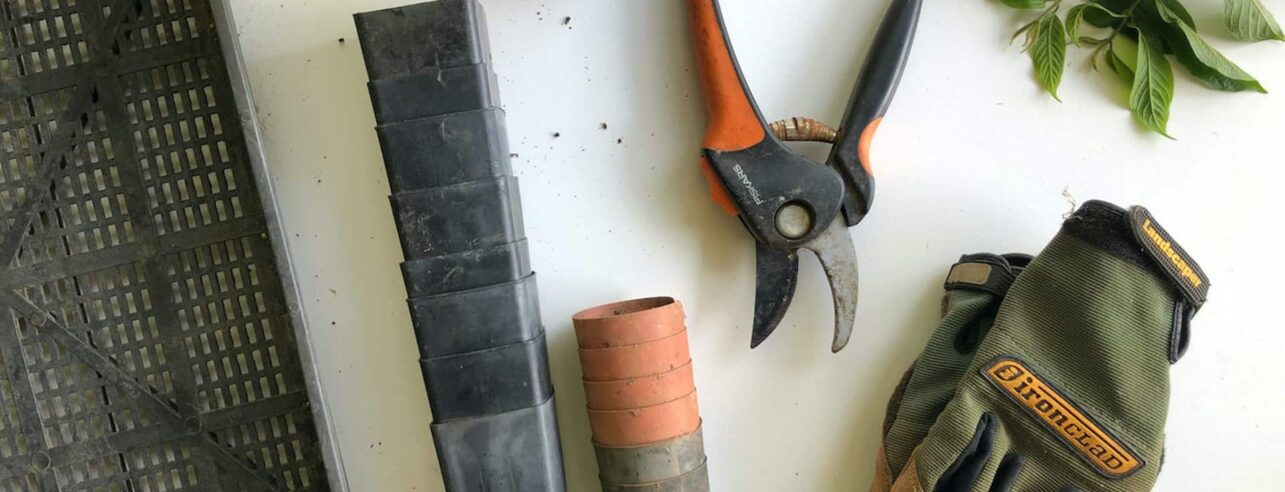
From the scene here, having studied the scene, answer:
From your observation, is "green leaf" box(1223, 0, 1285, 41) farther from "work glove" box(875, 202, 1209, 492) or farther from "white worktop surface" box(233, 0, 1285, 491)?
"work glove" box(875, 202, 1209, 492)

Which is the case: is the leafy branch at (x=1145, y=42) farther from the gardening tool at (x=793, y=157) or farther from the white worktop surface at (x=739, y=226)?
the gardening tool at (x=793, y=157)

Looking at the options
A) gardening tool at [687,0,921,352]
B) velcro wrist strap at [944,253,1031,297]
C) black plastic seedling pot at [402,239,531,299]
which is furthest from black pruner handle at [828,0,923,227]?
black plastic seedling pot at [402,239,531,299]

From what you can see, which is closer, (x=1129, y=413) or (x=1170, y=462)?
(x=1129, y=413)

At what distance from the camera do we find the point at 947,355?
0.80 metres

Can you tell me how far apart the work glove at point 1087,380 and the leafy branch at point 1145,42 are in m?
0.14

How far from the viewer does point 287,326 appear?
0.80m

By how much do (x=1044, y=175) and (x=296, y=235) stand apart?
0.73 meters

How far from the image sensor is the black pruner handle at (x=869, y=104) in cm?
78

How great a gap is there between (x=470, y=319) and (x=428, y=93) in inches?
7.9

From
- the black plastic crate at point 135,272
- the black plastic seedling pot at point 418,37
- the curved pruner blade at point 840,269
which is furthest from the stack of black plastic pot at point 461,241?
the curved pruner blade at point 840,269

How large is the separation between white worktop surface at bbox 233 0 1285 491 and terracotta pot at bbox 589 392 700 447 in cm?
8

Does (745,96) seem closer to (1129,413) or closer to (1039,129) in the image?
(1039,129)

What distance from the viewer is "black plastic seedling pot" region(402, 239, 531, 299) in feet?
2.46

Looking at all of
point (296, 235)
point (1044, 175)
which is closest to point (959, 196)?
point (1044, 175)
